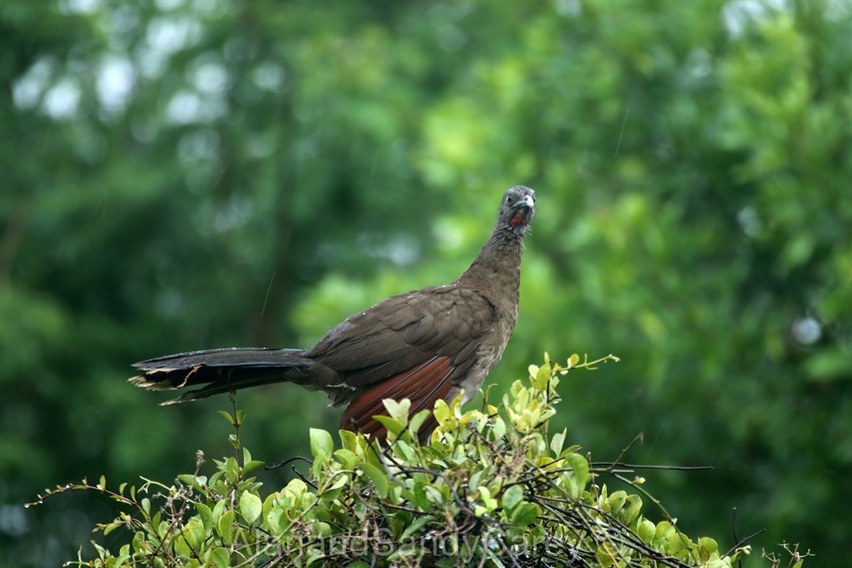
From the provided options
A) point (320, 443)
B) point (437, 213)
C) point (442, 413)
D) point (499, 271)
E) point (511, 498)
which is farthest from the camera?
point (437, 213)

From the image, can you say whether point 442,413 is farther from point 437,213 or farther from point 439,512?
point 437,213

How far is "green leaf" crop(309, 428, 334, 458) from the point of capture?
Result: 10.4ft

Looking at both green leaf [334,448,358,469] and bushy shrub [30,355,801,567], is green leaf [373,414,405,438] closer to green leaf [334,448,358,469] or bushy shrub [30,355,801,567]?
bushy shrub [30,355,801,567]

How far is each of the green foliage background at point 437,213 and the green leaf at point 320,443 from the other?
544 cm

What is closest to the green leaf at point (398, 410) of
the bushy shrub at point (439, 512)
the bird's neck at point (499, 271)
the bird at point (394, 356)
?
the bushy shrub at point (439, 512)

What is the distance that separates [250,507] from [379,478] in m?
0.38

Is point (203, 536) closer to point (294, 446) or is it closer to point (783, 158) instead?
point (783, 158)

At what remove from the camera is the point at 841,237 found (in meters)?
8.56

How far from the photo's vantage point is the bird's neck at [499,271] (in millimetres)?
5462

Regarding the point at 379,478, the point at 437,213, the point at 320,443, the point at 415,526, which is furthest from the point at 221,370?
the point at 437,213

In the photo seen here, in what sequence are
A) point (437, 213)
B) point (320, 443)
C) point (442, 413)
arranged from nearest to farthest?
point (442, 413) → point (320, 443) → point (437, 213)

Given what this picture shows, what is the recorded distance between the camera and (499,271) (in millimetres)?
5570

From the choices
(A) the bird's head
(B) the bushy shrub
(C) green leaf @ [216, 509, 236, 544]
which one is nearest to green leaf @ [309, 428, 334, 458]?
(B) the bushy shrub

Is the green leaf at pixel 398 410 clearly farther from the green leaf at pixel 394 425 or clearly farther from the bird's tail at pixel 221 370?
the bird's tail at pixel 221 370
